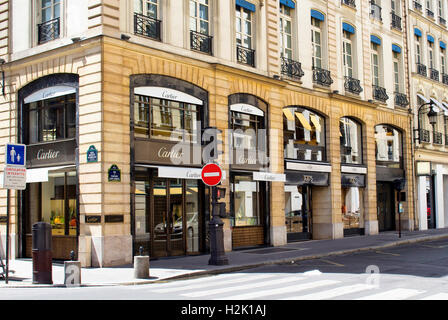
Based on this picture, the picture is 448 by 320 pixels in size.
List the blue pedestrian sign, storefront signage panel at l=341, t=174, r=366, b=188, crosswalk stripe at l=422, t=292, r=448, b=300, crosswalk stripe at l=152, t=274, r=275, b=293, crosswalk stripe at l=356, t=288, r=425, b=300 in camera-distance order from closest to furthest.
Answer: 1. crosswalk stripe at l=422, t=292, r=448, b=300
2. crosswalk stripe at l=356, t=288, r=425, b=300
3. crosswalk stripe at l=152, t=274, r=275, b=293
4. the blue pedestrian sign
5. storefront signage panel at l=341, t=174, r=366, b=188

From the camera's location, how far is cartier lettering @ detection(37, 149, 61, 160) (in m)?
17.3

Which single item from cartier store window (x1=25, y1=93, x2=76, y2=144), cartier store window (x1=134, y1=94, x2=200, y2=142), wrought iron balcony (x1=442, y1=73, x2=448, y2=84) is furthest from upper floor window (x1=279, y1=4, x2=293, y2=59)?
wrought iron balcony (x1=442, y1=73, x2=448, y2=84)

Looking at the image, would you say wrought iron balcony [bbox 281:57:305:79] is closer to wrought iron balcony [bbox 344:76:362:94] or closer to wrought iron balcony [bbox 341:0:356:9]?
wrought iron balcony [bbox 344:76:362:94]

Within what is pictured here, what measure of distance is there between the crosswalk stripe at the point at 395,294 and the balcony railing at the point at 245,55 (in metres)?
12.4

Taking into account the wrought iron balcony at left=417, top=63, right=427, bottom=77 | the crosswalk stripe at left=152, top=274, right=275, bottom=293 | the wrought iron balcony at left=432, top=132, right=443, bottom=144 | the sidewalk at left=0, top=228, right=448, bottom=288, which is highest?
the wrought iron balcony at left=417, top=63, right=427, bottom=77

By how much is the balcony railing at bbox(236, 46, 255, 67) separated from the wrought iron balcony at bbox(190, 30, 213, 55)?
1649mm

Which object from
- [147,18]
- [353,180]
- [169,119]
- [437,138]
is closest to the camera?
[147,18]

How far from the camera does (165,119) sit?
18078 millimetres

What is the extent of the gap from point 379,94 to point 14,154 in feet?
69.2

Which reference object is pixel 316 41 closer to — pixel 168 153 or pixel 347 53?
pixel 347 53

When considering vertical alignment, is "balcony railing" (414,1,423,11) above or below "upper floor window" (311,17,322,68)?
above

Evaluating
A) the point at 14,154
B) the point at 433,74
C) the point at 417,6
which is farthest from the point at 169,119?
the point at 433,74
